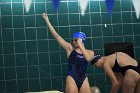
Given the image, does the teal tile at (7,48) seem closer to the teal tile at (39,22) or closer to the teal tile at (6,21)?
the teal tile at (6,21)

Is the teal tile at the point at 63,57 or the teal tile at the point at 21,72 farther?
the teal tile at the point at 63,57

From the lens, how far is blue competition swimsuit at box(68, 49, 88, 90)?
477 cm

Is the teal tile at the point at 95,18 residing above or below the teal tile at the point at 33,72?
above

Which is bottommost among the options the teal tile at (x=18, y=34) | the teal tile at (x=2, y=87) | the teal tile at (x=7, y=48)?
the teal tile at (x=2, y=87)

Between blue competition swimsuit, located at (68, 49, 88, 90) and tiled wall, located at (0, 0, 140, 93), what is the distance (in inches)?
51.7

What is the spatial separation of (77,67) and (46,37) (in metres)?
1.46

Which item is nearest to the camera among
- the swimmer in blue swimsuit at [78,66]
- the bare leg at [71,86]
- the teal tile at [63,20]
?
the bare leg at [71,86]

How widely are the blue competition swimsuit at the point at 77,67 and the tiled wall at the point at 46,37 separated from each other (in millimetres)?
1313

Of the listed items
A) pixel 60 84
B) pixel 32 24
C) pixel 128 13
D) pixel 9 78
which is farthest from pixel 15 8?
pixel 128 13

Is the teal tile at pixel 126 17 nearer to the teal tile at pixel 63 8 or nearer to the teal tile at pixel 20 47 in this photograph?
the teal tile at pixel 63 8

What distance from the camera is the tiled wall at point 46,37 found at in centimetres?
594

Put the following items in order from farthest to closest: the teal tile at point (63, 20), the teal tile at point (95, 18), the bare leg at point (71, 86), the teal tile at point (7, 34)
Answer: the teal tile at point (95, 18), the teal tile at point (63, 20), the teal tile at point (7, 34), the bare leg at point (71, 86)

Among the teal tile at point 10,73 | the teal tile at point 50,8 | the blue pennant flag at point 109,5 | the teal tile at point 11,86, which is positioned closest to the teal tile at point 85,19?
the blue pennant flag at point 109,5

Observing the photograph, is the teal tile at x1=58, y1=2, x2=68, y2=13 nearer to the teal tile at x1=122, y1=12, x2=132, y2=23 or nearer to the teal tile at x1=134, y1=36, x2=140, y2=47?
the teal tile at x1=122, y1=12, x2=132, y2=23
